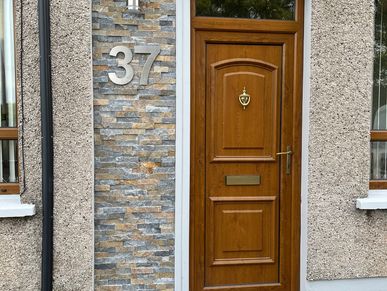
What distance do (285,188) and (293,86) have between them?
0.98 metres

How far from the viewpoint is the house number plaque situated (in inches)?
142

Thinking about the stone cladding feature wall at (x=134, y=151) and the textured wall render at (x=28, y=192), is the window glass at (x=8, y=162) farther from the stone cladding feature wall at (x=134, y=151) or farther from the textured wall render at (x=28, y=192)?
the stone cladding feature wall at (x=134, y=151)

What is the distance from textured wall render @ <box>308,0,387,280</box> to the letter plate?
0.51 metres

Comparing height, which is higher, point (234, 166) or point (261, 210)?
point (234, 166)

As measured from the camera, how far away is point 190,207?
3.86 m

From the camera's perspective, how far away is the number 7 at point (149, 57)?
3635mm

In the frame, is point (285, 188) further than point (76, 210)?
Yes

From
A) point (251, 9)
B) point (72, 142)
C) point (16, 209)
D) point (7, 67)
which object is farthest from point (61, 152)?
point (251, 9)

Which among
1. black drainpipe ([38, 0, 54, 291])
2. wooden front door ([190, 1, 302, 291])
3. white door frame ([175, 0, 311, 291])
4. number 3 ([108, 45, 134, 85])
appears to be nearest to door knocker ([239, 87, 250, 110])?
wooden front door ([190, 1, 302, 291])

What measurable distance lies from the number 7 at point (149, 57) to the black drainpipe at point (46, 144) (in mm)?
761

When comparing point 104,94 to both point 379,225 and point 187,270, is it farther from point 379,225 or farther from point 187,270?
point 379,225

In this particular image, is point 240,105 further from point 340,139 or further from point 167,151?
point 340,139

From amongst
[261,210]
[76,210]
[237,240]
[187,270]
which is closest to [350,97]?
[261,210]

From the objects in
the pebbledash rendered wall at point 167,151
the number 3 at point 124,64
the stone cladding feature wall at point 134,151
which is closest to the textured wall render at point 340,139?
the pebbledash rendered wall at point 167,151
